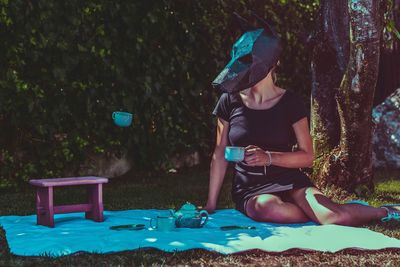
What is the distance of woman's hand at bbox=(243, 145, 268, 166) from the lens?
508 centimetres

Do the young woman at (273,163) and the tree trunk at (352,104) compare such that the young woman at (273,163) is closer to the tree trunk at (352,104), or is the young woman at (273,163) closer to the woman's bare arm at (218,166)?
the woman's bare arm at (218,166)

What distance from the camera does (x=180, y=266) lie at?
387cm

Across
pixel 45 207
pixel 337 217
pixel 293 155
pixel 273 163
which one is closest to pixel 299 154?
pixel 293 155

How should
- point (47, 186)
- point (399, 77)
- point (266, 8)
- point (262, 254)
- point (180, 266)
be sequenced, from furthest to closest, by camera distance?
point (399, 77)
point (266, 8)
point (47, 186)
point (262, 254)
point (180, 266)

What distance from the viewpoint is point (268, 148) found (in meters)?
5.43

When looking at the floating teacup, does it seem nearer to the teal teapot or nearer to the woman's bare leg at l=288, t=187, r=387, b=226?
the teal teapot

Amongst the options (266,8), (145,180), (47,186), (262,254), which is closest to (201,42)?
(266,8)

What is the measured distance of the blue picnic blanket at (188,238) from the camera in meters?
4.28

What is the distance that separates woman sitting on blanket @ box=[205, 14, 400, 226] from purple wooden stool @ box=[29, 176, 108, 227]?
3.16ft

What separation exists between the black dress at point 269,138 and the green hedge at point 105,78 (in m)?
2.71

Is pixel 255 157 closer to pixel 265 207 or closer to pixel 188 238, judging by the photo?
pixel 265 207

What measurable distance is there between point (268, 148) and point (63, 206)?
1.67 meters

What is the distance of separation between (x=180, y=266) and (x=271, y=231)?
46.0 inches

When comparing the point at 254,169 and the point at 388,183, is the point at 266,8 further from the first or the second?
the point at 254,169
